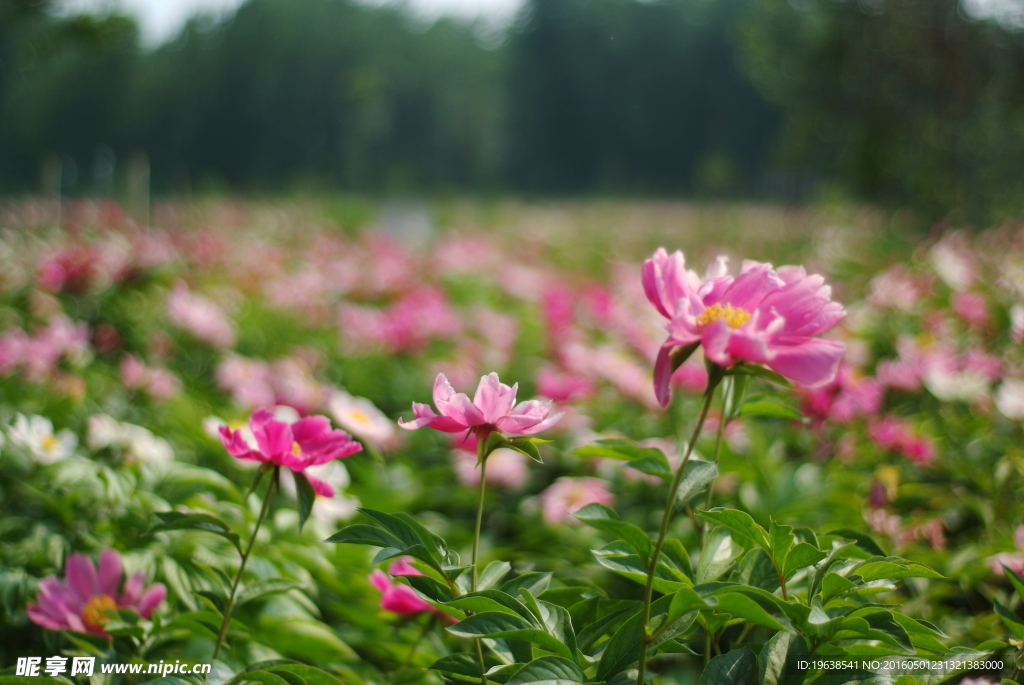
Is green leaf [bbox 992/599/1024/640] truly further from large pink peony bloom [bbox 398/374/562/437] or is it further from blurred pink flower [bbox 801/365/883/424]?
blurred pink flower [bbox 801/365/883/424]

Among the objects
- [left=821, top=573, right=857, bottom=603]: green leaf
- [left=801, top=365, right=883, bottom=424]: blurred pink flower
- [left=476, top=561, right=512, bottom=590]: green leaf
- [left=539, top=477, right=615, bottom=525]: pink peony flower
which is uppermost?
[left=821, top=573, right=857, bottom=603]: green leaf

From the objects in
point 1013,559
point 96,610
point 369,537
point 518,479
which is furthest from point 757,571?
point 518,479

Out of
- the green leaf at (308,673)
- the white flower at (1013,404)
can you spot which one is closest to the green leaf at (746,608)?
the green leaf at (308,673)

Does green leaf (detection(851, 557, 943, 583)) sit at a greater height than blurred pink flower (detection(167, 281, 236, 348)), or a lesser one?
greater

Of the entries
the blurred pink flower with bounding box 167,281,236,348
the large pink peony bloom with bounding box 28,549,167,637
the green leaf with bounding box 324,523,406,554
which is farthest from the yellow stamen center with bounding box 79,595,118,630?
the blurred pink flower with bounding box 167,281,236,348

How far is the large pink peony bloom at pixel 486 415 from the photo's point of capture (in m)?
0.70

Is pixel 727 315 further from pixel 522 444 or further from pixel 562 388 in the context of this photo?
pixel 562 388

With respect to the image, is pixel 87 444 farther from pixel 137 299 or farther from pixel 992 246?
pixel 992 246

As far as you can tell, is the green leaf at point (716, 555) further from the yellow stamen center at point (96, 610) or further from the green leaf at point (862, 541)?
the yellow stamen center at point (96, 610)

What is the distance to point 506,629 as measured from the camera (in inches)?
25.0

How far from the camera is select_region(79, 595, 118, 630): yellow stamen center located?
0.93 metres

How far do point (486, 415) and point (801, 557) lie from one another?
292 mm

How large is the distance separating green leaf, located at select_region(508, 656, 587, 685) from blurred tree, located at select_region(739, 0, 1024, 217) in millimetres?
6869

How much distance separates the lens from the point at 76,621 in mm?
920
